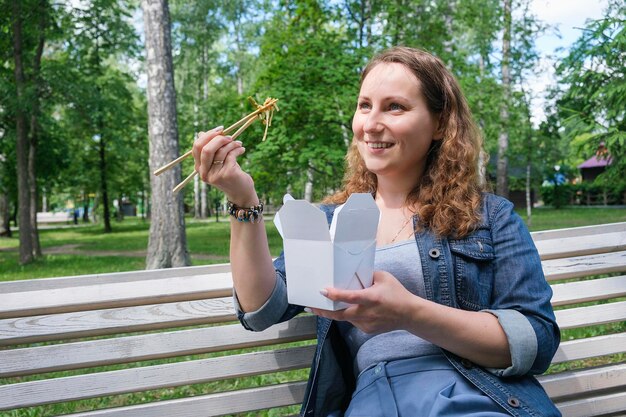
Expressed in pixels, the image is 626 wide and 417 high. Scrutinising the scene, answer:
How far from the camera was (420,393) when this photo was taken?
1.65 m

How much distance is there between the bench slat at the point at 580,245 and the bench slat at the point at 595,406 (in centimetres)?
60

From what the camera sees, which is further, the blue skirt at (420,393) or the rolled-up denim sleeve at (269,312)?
the rolled-up denim sleeve at (269,312)

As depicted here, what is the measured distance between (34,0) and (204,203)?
24.1 m

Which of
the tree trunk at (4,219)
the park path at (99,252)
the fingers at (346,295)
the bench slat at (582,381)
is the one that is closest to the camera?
the fingers at (346,295)

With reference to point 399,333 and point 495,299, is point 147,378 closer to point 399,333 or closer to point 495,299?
point 399,333

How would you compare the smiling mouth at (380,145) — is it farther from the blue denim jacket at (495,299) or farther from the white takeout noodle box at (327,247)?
the white takeout noodle box at (327,247)

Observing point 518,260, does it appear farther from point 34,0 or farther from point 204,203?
point 204,203

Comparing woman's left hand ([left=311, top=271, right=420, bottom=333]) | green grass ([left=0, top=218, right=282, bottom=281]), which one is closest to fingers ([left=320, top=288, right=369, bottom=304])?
woman's left hand ([left=311, top=271, right=420, bottom=333])

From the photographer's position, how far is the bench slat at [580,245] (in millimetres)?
2498

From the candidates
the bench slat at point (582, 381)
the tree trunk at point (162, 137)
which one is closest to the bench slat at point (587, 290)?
the bench slat at point (582, 381)

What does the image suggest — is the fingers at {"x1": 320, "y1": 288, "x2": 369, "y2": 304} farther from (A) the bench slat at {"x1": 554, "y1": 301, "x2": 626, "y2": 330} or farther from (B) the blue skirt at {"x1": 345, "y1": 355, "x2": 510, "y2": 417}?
(A) the bench slat at {"x1": 554, "y1": 301, "x2": 626, "y2": 330}

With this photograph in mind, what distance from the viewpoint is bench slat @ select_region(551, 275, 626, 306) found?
250cm

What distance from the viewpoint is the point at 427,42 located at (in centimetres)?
1484

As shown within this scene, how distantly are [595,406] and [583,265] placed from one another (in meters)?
0.59
